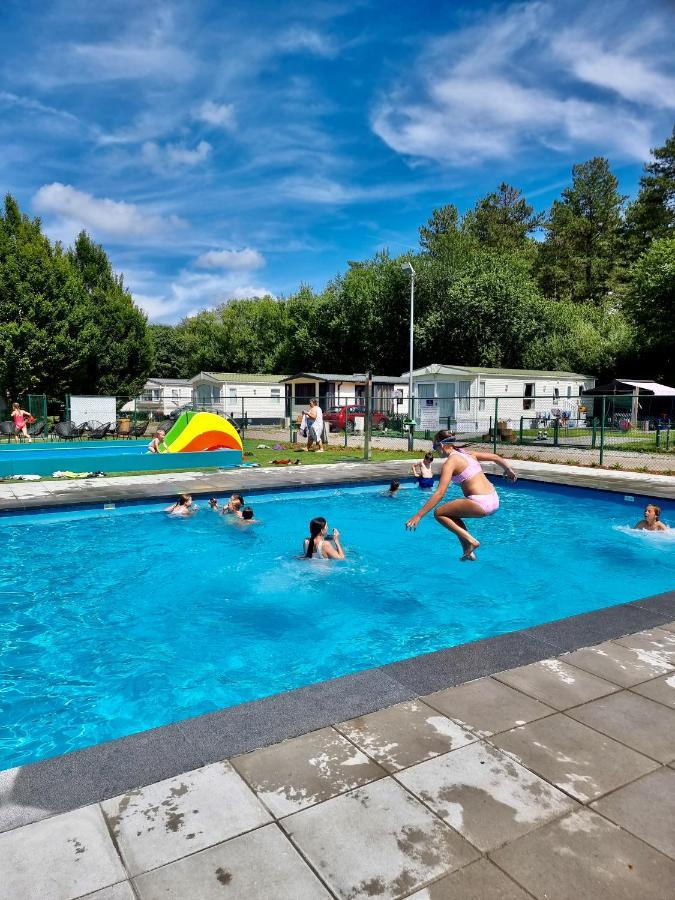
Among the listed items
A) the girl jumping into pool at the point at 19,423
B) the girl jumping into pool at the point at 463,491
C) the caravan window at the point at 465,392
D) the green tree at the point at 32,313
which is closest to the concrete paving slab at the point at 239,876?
the girl jumping into pool at the point at 463,491

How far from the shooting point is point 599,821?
Result: 260 cm

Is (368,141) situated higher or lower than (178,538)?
higher

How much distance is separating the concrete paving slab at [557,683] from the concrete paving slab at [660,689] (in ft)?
0.61

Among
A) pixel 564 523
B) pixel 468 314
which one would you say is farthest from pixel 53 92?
pixel 468 314

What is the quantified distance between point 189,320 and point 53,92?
6496 centimetres

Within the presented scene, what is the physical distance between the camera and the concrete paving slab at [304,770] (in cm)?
278

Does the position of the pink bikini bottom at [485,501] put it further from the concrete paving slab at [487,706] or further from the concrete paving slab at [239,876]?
the concrete paving slab at [239,876]

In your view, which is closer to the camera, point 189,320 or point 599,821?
point 599,821

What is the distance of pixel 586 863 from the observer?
92.2 inches

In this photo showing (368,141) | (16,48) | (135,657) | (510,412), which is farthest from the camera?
(510,412)

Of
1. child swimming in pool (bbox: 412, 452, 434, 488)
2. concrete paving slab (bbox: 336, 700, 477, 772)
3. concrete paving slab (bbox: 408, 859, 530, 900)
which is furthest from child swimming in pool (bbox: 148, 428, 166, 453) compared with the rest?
concrete paving slab (bbox: 408, 859, 530, 900)

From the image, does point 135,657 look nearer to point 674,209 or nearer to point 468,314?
point 468,314

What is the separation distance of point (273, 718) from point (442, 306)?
39470 mm

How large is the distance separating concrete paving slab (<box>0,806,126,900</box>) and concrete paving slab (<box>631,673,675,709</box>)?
340 centimetres
